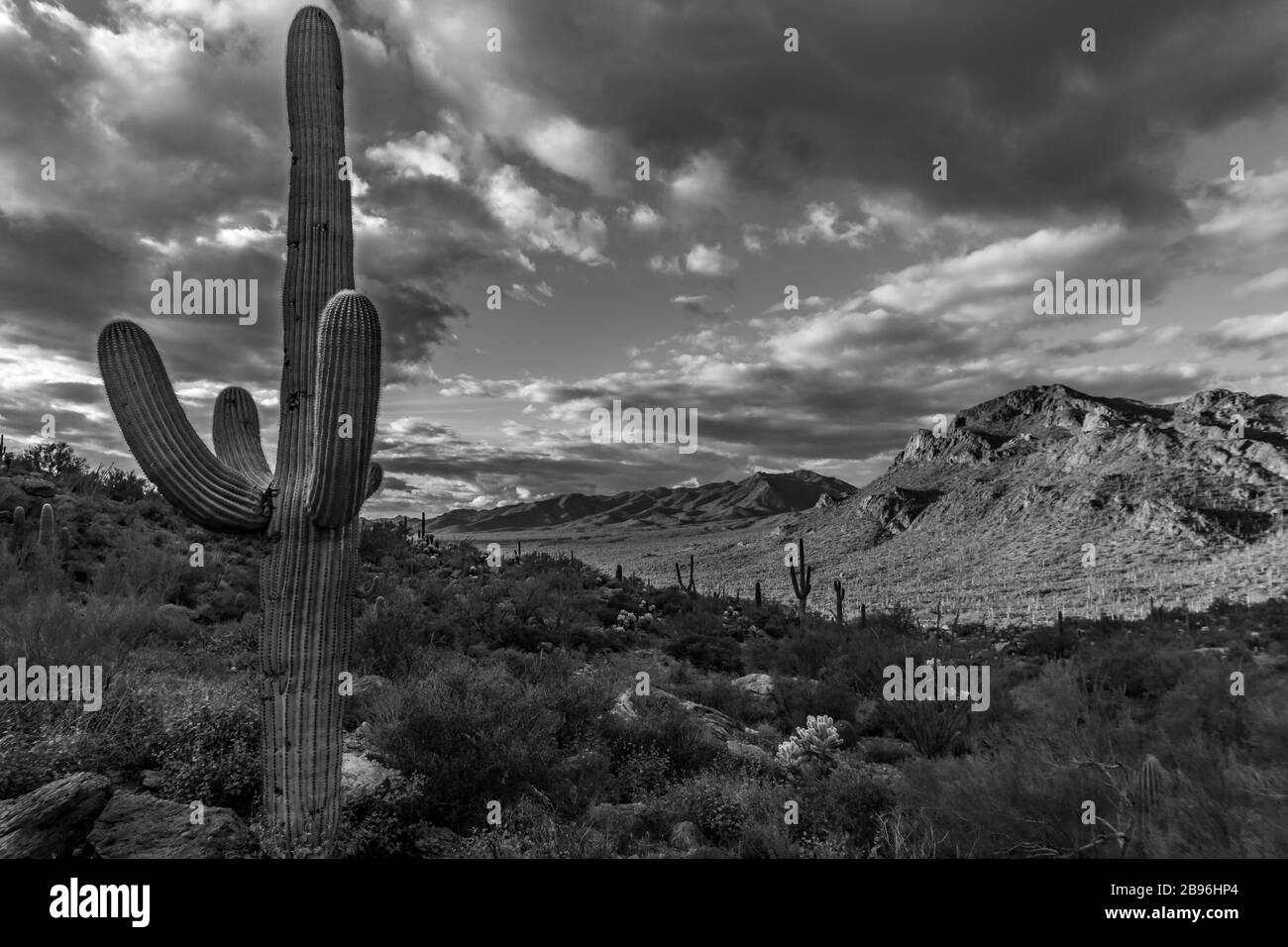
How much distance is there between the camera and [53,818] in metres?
4.41

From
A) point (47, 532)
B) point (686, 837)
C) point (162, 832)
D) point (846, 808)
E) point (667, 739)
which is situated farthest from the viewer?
point (47, 532)

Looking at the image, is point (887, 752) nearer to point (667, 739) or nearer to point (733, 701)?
point (733, 701)

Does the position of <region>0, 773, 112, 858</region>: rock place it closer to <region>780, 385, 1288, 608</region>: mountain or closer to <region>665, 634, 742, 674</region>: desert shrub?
Answer: <region>665, 634, 742, 674</region>: desert shrub

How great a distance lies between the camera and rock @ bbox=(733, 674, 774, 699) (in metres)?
13.2

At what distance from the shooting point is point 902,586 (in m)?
54.6

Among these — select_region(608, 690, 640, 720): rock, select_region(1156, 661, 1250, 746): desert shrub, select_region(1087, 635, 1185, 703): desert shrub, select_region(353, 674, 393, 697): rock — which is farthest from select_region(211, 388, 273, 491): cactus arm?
select_region(1087, 635, 1185, 703): desert shrub

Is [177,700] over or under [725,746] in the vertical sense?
over

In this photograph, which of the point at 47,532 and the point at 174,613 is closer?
the point at 174,613

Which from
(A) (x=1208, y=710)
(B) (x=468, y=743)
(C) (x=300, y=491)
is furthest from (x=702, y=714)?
(C) (x=300, y=491)

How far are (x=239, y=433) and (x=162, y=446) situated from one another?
3.49 ft

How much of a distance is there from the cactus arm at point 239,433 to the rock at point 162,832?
261cm
